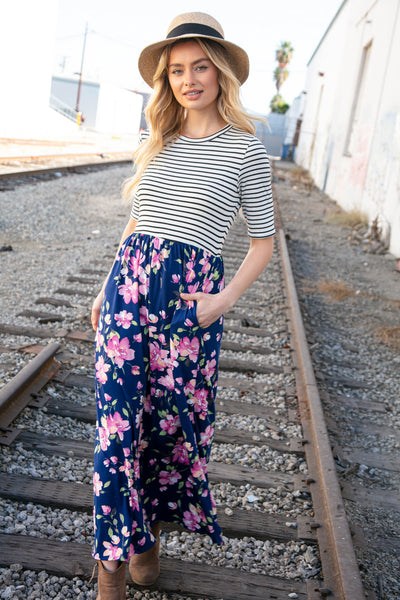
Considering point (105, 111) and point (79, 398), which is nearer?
point (79, 398)

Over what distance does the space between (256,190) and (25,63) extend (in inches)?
1200

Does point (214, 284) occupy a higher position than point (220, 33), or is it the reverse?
point (220, 33)

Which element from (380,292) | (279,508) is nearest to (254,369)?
(279,508)

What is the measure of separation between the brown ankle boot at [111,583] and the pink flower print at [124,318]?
0.80 meters

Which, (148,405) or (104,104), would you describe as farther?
(104,104)

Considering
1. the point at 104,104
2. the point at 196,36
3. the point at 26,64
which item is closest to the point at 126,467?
the point at 196,36

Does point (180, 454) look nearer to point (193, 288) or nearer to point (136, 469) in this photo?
point (136, 469)

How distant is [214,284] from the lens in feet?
6.58

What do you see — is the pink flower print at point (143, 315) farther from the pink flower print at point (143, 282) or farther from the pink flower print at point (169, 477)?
the pink flower print at point (169, 477)

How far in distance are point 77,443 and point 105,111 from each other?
177 feet

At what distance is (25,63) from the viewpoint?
29.0 m

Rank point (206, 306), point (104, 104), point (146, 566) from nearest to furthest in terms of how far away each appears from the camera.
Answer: point (206, 306) → point (146, 566) → point (104, 104)

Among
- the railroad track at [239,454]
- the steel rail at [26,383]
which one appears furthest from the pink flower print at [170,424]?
the steel rail at [26,383]

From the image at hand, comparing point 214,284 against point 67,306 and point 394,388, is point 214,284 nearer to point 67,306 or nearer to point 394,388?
point 394,388
